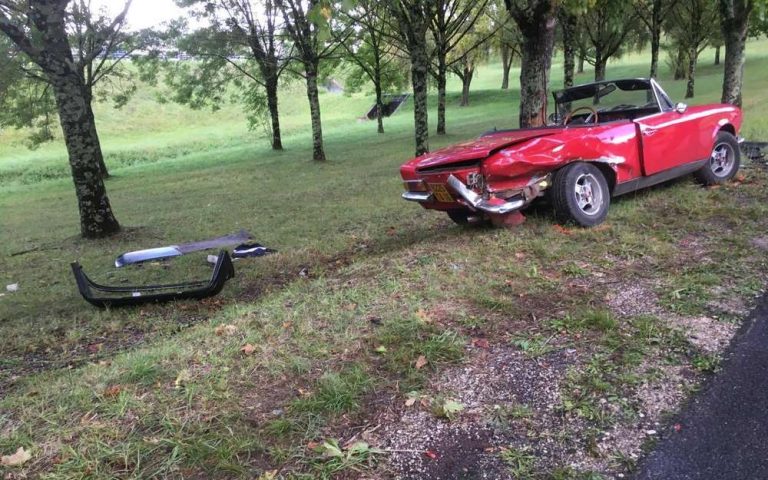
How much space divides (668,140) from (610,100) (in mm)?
1011

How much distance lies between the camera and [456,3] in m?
22.4

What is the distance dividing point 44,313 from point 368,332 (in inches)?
164

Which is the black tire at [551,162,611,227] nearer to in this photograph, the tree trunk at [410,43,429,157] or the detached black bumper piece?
the detached black bumper piece

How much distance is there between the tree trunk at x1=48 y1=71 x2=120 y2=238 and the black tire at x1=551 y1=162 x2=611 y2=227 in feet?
24.0

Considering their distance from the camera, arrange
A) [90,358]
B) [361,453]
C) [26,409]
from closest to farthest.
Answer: [361,453]
[26,409]
[90,358]

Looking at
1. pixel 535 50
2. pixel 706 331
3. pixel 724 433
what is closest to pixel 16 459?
pixel 724 433

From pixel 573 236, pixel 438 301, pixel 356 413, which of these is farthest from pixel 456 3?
pixel 356 413

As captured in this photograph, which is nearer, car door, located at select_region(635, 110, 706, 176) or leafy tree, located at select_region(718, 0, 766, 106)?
car door, located at select_region(635, 110, 706, 176)

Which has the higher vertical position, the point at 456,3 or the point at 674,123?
the point at 456,3

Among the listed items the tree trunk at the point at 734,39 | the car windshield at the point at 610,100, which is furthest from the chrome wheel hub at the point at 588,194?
the tree trunk at the point at 734,39

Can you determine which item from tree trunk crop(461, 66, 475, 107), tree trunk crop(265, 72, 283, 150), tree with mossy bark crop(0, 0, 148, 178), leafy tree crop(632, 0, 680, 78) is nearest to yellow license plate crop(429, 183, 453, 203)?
tree with mossy bark crop(0, 0, 148, 178)

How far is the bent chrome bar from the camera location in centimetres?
529

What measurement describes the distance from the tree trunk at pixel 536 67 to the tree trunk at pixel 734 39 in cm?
605

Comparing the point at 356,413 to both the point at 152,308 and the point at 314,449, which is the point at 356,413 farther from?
the point at 152,308
